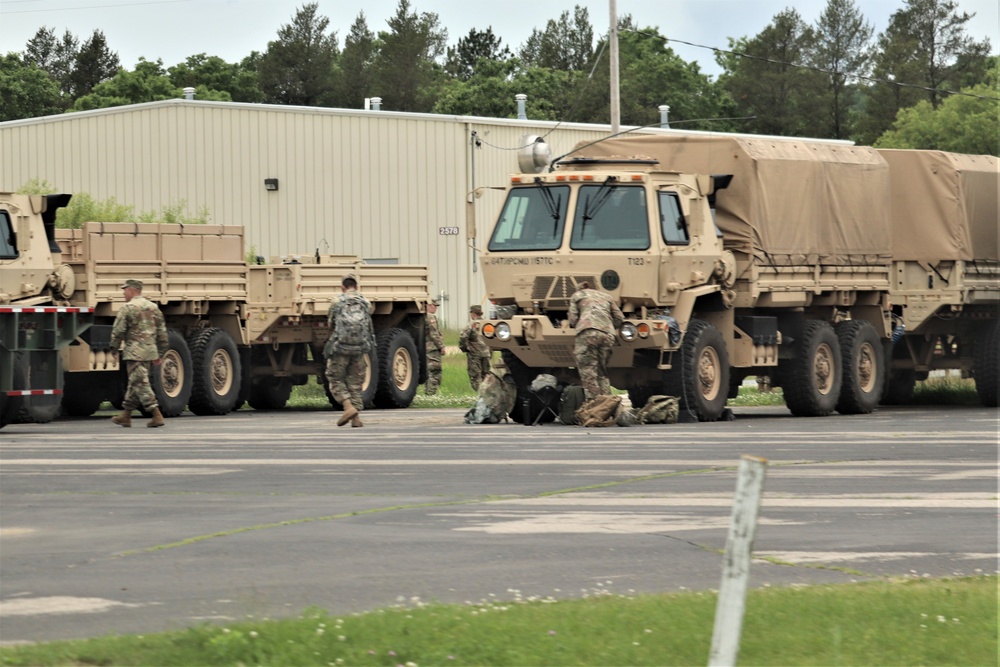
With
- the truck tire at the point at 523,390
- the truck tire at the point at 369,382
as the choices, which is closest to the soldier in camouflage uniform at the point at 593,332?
the truck tire at the point at 523,390

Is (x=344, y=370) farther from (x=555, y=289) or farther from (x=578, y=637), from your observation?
(x=578, y=637)

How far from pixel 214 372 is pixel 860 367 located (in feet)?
29.7

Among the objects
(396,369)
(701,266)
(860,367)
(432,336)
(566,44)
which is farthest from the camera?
(566,44)

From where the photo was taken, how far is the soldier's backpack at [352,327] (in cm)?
2320

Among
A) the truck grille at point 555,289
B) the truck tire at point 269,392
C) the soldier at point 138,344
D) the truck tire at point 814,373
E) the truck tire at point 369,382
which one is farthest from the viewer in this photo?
the truck tire at point 269,392

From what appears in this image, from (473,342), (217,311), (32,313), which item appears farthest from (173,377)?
(473,342)

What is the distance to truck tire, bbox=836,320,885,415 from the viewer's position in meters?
25.0

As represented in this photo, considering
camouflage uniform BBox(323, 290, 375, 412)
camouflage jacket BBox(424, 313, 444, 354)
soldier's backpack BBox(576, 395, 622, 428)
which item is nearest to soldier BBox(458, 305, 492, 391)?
camouflage jacket BBox(424, 313, 444, 354)

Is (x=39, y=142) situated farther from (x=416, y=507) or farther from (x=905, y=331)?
(x=416, y=507)

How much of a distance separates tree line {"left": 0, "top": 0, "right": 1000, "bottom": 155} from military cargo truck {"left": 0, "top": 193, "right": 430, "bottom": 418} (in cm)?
6804

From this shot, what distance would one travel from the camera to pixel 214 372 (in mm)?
27266

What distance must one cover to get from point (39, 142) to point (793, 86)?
211 feet

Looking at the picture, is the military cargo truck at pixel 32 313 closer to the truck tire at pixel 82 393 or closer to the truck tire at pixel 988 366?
the truck tire at pixel 82 393

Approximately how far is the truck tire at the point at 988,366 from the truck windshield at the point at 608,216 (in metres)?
6.71
